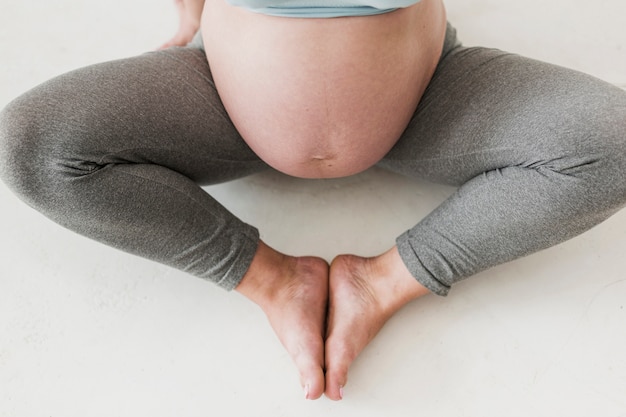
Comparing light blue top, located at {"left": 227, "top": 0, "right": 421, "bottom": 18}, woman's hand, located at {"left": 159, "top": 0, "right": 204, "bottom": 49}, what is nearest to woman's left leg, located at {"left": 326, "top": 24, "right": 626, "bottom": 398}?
light blue top, located at {"left": 227, "top": 0, "right": 421, "bottom": 18}

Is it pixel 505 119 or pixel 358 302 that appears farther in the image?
pixel 358 302

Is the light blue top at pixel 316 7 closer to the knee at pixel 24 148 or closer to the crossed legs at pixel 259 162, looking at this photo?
the crossed legs at pixel 259 162

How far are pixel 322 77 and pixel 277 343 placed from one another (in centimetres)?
44

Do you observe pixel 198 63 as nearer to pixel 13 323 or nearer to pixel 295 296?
pixel 295 296

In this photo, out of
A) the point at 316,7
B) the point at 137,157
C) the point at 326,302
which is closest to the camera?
the point at 316,7

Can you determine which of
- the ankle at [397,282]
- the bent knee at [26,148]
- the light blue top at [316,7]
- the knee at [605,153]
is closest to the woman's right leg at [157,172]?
the bent knee at [26,148]

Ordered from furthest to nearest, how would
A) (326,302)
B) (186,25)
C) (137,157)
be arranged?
(186,25), (326,302), (137,157)

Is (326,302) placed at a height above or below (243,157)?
below

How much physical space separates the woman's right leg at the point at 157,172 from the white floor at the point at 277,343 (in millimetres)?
75

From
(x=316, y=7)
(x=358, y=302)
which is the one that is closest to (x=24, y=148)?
(x=316, y=7)

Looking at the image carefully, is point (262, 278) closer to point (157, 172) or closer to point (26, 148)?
point (157, 172)

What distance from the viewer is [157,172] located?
849mm

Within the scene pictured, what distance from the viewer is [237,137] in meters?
0.91

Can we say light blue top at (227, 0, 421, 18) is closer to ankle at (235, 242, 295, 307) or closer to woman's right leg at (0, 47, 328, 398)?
woman's right leg at (0, 47, 328, 398)
